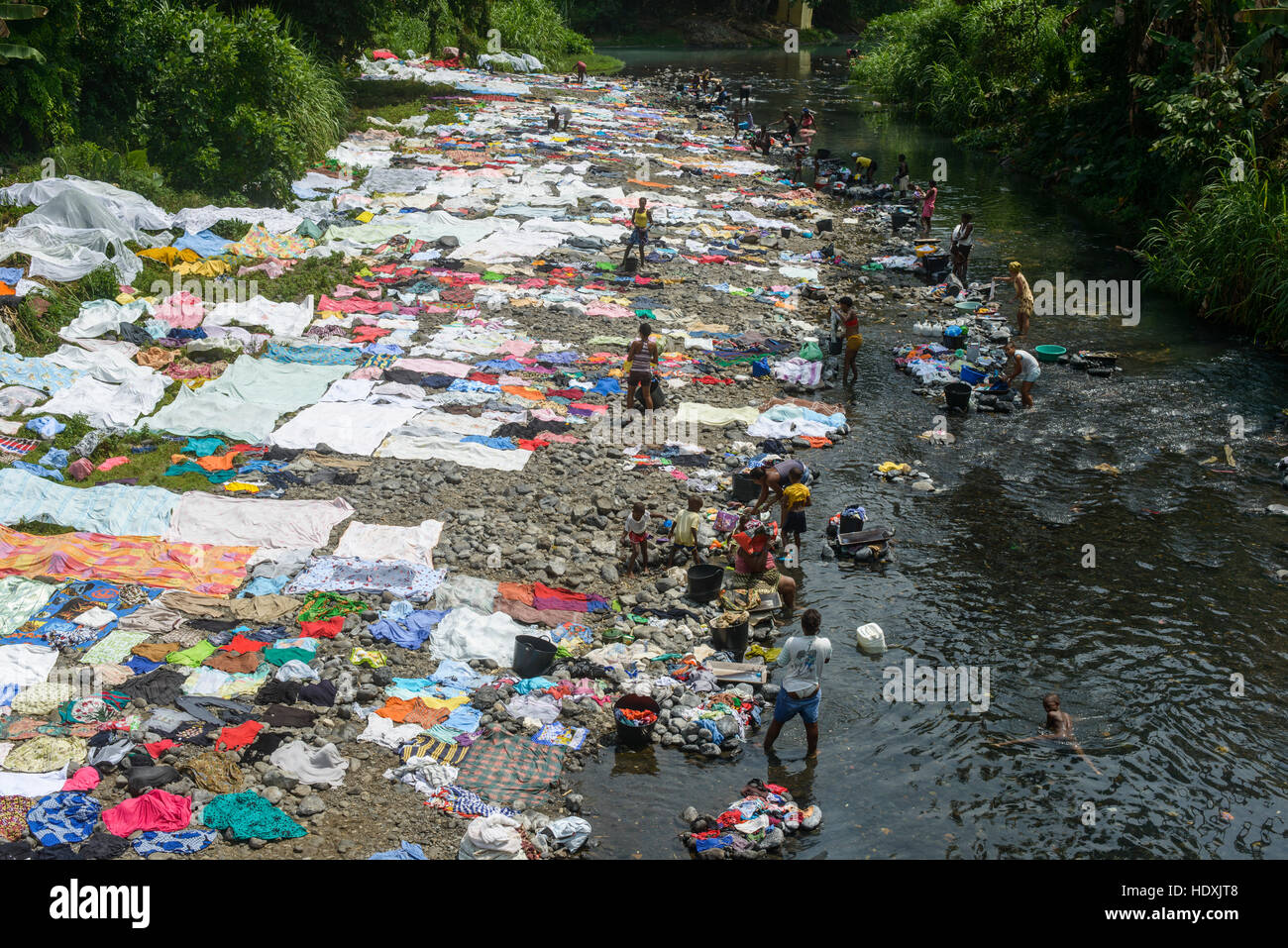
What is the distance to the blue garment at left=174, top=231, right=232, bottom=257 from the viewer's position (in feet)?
67.5

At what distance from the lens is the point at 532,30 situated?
54.2 meters

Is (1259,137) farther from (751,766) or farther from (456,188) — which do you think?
(751,766)

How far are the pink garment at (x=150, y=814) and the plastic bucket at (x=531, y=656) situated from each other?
11.4ft

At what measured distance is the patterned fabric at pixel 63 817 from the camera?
26.3 ft

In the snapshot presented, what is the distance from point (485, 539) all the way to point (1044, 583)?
22.9 feet

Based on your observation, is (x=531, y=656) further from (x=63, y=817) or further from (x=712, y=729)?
(x=63, y=817)

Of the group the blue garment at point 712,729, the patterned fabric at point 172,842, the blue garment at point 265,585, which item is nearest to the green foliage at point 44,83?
the blue garment at point 265,585

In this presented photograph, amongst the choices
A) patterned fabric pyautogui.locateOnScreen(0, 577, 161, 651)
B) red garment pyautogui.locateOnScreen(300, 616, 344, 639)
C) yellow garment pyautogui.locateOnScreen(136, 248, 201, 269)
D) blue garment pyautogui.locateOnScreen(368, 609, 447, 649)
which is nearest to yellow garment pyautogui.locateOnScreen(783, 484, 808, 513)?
blue garment pyautogui.locateOnScreen(368, 609, 447, 649)

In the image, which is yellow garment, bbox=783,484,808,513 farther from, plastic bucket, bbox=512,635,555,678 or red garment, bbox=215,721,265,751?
red garment, bbox=215,721,265,751

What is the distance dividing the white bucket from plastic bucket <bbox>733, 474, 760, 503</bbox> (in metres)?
3.20

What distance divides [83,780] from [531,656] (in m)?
4.14

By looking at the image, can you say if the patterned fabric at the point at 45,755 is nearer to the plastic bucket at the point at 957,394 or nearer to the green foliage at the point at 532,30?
the plastic bucket at the point at 957,394

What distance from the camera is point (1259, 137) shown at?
23297mm

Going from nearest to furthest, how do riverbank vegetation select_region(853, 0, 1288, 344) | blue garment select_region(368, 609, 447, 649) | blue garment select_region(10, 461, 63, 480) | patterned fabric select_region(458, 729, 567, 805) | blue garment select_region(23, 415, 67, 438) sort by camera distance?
1. patterned fabric select_region(458, 729, 567, 805)
2. blue garment select_region(368, 609, 447, 649)
3. blue garment select_region(10, 461, 63, 480)
4. blue garment select_region(23, 415, 67, 438)
5. riverbank vegetation select_region(853, 0, 1288, 344)
